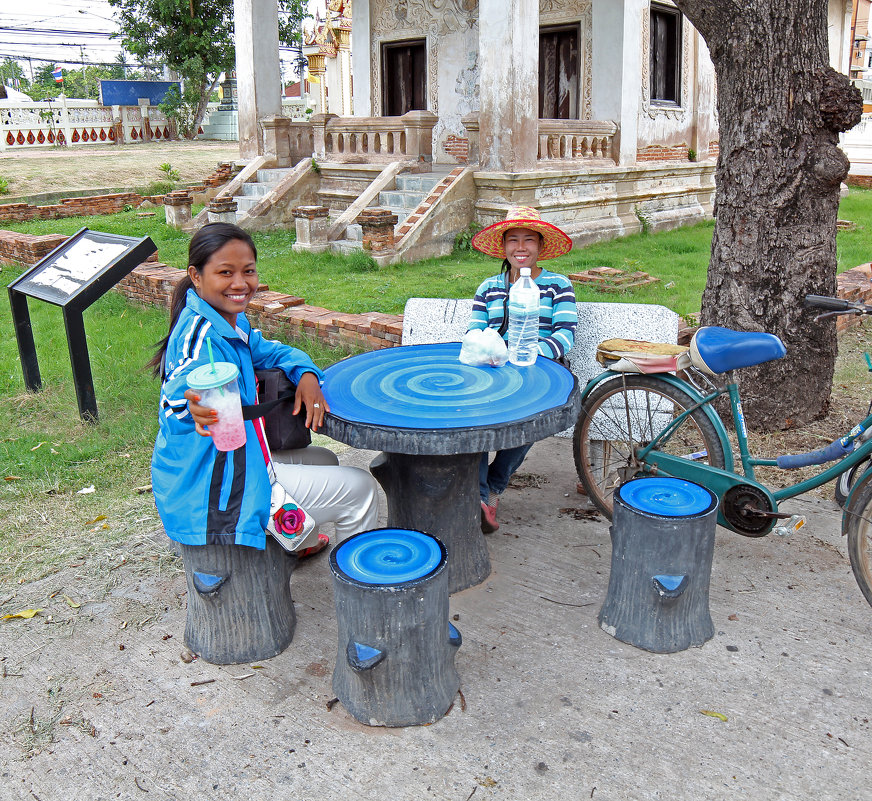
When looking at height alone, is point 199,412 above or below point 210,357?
below

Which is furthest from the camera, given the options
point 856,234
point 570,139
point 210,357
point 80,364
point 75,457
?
point 856,234

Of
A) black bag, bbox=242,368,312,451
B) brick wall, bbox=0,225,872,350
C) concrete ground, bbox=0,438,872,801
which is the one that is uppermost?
black bag, bbox=242,368,312,451

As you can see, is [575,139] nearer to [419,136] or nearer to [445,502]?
[419,136]

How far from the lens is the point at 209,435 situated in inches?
98.3

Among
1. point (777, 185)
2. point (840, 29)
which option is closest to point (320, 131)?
point (777, 185)

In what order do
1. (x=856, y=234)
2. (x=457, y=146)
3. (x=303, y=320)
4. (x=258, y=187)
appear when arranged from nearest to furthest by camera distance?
(x=303, y=320) < (x=856, y=234) < (x=258, y=187) < (x=457, y=146)

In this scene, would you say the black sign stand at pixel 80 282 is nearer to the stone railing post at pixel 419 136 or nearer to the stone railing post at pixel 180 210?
the stone railing post at pixel 419 136

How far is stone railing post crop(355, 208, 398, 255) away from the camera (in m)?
10.0

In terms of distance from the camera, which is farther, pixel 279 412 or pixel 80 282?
pixel 80 282

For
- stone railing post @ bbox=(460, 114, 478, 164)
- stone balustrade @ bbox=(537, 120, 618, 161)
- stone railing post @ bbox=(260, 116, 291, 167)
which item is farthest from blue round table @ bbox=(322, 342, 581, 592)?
stone railing post @ bbox=(260, 116, 291, 167)

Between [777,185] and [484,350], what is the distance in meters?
2.30

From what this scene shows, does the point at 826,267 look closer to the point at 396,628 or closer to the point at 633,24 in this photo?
the point at 396,628

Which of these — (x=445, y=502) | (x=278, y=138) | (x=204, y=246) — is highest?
(x=278, y=138)

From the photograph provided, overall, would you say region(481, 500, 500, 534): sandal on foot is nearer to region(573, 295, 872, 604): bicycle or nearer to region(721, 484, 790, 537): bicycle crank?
region(573, 295, 872, 604): bicycle
